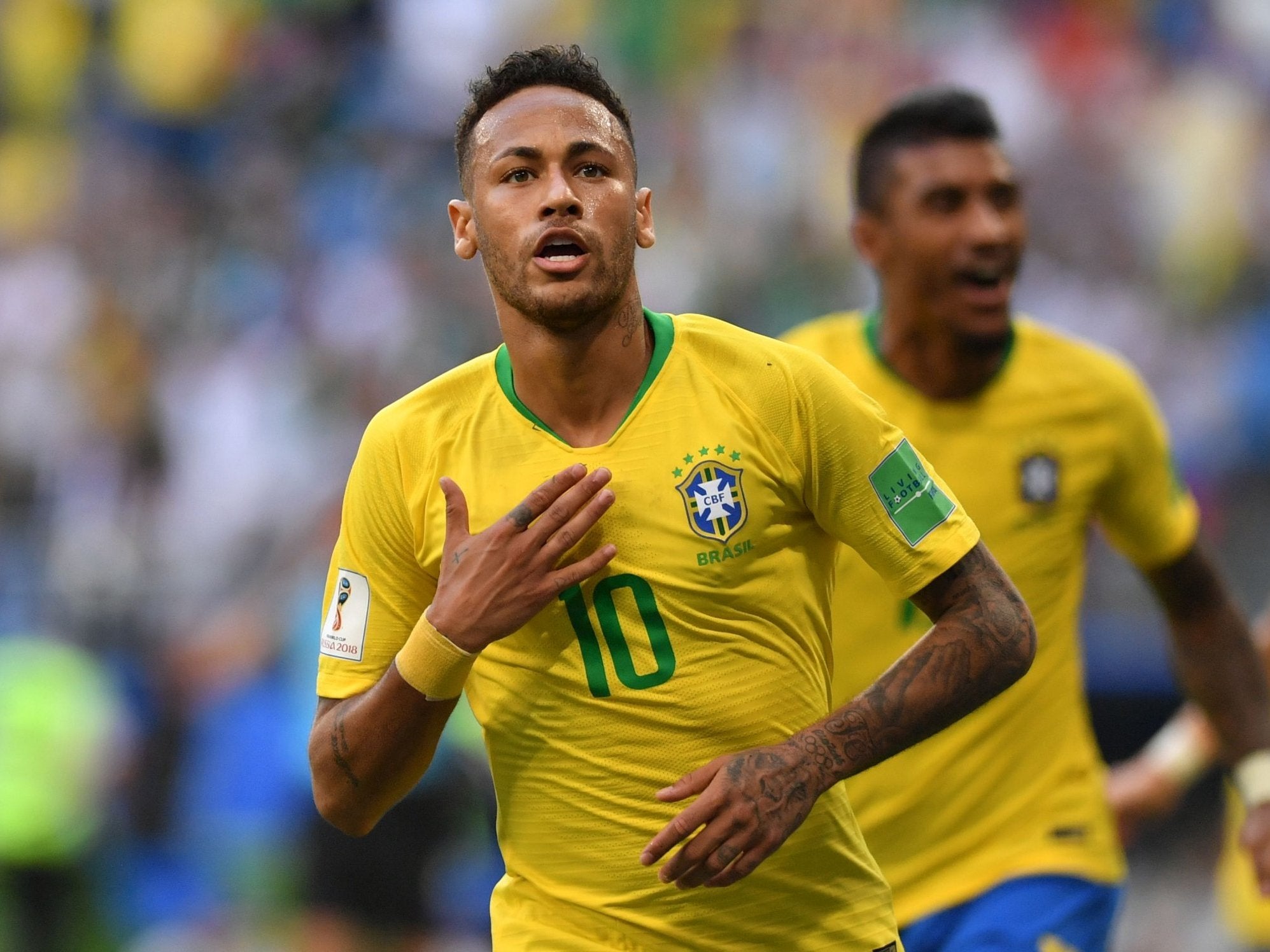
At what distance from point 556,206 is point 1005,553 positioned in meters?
1.84

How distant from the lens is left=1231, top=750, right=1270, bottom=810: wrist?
15.6 ft

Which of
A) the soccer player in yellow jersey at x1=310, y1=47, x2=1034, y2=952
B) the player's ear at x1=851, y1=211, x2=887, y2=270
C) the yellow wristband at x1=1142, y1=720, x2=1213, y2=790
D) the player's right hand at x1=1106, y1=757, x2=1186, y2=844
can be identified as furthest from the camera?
the yellow wristband at x1=1142, y1=720, x2=1213, y2=790

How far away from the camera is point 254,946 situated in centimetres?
930

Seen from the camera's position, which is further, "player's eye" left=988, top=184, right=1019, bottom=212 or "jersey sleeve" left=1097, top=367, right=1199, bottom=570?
"player's eye" left=988, top=184, right=1019, bottom=212

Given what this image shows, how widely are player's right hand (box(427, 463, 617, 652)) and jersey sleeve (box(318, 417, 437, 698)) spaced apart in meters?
0.30

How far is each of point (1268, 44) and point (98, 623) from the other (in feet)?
27.1

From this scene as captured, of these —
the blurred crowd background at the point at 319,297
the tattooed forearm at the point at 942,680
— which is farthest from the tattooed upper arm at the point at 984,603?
the blurred crowd background at the point at 319,297

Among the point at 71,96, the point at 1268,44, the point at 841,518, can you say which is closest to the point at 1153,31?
the point at 1268,44

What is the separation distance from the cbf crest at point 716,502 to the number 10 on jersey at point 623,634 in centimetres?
15

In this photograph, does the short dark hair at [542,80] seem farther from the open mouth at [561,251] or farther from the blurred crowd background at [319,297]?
the blurred crowd background at [319,297]

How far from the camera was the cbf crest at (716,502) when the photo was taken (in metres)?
3.22

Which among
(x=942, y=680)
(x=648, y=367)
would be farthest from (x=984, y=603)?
(x=648, y=367)

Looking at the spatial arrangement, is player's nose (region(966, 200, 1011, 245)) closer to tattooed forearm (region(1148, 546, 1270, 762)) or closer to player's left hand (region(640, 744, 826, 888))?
tattooed forearm (region(1148, 546, 1270, 762))

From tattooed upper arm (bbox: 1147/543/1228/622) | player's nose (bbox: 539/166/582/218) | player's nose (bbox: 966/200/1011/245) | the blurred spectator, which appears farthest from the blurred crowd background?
player's nose (bbox: 539/166/582/218)
